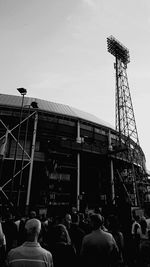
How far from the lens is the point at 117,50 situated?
41.3 m

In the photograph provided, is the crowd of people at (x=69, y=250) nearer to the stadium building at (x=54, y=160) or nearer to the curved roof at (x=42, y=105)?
the stadium building at (x=54, y=160)

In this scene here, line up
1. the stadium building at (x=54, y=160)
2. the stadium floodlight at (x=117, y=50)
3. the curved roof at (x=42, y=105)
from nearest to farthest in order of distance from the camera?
1. the stadium building at (x=54, y=160)
2. the curved roof at (x=42, y=105)
3. the stadium floodlight at (x=117, y=50)

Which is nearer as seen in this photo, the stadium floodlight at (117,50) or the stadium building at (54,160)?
the stadium building at (54,160)

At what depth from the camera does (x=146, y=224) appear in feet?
26.7

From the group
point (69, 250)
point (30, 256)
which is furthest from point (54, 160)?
point (30, 256)

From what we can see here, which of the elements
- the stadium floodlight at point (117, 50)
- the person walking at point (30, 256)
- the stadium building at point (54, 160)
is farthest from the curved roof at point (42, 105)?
the person walking at point (30, 256)

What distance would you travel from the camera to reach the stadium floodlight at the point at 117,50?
40.8 metres

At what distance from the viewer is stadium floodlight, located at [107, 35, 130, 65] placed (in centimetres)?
4082

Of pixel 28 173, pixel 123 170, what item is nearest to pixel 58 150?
pixel 28 173

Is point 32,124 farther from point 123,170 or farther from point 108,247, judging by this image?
point 108,247

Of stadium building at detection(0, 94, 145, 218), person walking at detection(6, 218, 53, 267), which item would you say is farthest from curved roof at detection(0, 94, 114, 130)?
person walking at detection(6, 218, 53, 267)

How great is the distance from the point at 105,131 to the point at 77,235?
30.1m

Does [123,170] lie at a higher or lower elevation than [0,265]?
higher

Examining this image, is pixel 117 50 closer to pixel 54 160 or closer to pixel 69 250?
pixel 54 160
